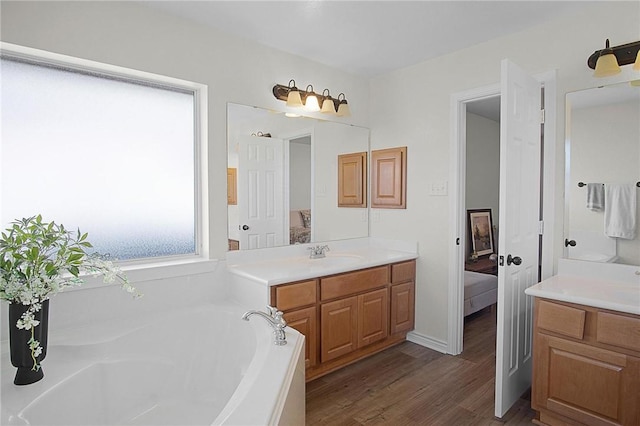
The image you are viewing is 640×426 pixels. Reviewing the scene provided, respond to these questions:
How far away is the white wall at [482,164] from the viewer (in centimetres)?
470

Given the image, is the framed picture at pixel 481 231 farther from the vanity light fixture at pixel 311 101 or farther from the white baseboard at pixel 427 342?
the vanity light fixture at pixel 311 101

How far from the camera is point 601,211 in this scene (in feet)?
7.27

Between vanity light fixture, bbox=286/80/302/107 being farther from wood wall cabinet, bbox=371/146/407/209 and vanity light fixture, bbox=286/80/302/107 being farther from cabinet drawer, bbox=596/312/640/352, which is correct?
cabinet drawer, bbox=596/312/640/352

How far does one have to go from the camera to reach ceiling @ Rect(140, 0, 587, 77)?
2191 millimetres

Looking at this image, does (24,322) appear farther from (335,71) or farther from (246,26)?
(335,71)

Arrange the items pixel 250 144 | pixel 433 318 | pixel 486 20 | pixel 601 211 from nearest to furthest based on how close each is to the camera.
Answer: pixel 601 211
pixel 486 20
pixel 250 144
pixel 433 318

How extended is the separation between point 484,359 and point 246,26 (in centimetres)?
311

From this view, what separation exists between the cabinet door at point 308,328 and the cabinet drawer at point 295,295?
5 cm

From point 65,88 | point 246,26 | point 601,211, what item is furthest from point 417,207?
point 65,88

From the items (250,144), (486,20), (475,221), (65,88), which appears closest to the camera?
(65,88)

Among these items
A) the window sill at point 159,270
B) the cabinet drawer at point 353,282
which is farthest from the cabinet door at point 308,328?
the window sill at point 159,270

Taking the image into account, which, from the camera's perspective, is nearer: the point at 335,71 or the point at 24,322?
the point at 24,322

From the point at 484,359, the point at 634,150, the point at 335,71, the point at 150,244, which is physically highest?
the point at 335,71

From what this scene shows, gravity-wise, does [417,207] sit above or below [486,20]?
below
